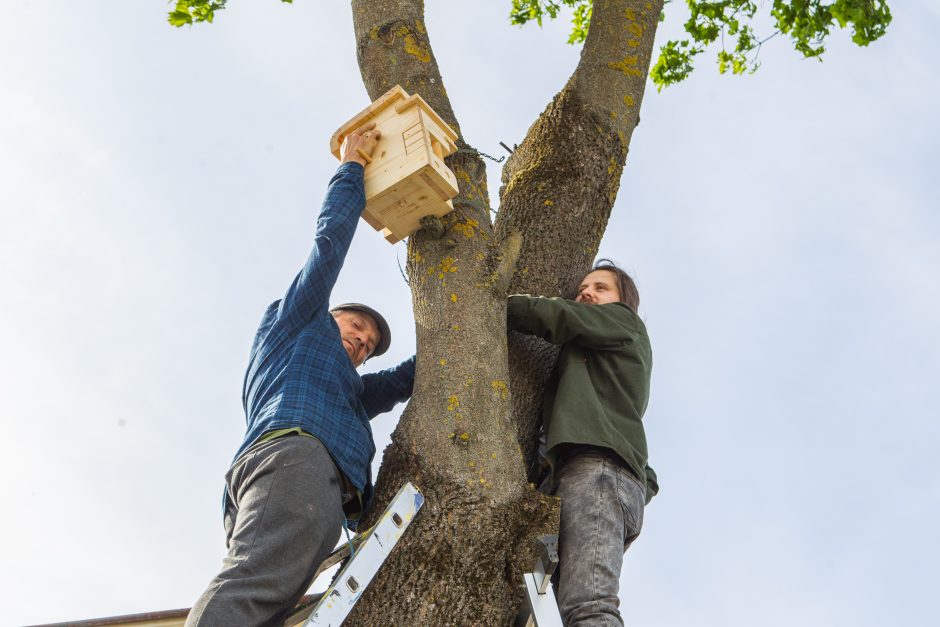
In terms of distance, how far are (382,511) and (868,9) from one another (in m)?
4.73

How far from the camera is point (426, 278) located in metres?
3.13

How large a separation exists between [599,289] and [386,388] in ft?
3.28

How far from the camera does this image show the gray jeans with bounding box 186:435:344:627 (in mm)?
2299

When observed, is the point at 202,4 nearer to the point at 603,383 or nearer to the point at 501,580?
the point at 603,383

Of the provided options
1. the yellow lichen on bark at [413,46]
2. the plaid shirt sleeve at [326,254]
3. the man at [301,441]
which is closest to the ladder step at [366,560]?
the man at [301,441]

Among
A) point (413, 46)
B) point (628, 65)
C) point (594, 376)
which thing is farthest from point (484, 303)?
point (628, 65)

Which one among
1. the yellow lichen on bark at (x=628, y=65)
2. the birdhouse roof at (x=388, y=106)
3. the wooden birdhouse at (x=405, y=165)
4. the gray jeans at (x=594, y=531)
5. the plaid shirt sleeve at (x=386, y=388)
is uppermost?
the yellow lichen on bark at (x=628, y=65)

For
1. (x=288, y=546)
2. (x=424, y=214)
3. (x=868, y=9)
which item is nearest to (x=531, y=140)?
(x=424, y=214)

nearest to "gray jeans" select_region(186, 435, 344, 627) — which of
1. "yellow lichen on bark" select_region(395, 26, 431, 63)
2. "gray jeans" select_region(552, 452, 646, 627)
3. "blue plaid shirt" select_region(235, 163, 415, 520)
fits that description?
"blue plaid shirt" select_region(235, 163, 415, 520)

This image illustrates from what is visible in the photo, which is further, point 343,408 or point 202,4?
point 202,4

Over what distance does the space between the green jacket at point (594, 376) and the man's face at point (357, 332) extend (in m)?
0.84

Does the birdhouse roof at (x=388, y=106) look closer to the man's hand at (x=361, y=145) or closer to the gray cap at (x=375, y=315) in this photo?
the man's hand at (x=361, y=145)

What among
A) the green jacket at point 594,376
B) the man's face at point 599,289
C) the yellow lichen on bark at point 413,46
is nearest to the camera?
the green jacket at point 594,376

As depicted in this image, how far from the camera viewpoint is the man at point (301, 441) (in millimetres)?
2387
